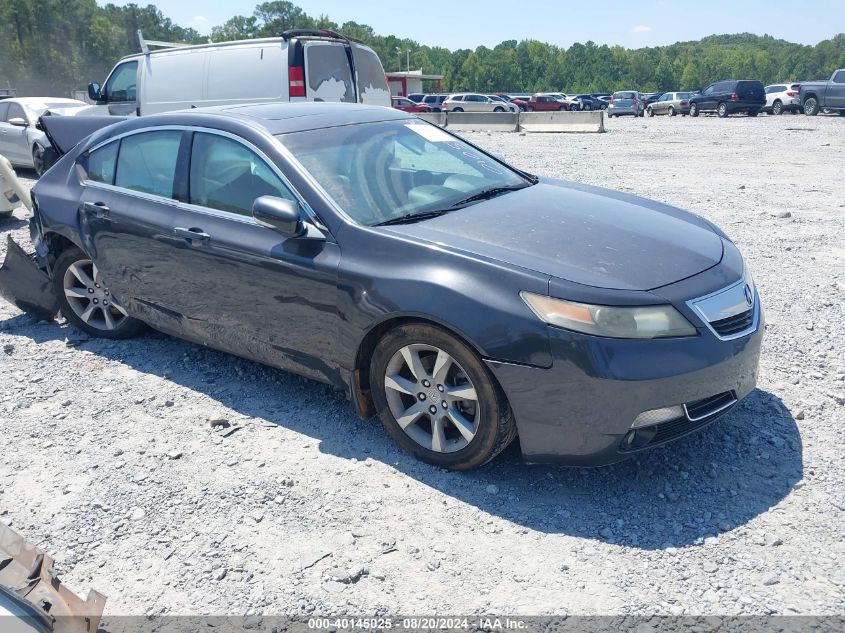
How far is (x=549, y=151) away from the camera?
56.6 feet

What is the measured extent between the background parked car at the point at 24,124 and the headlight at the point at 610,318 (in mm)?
12059

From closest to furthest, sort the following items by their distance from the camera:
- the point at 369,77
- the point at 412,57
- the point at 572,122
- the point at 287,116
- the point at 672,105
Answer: the point at 287,116 < the point at 369,77 < the point at 572,122 < the point at 672,105 < the point at 412,57

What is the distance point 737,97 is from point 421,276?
3332cm

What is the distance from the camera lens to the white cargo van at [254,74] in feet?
32.7

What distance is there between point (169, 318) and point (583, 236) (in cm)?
264

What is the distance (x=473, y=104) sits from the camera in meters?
45.6

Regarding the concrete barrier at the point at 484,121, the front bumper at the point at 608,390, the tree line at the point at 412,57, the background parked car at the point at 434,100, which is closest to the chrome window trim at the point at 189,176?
the front bumper at the point at 608,390

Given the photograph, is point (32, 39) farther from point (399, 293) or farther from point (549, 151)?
point (399, 293)

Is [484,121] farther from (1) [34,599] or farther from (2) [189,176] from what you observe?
(1) [34,599]

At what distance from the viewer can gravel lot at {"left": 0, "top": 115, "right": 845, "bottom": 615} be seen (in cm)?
270

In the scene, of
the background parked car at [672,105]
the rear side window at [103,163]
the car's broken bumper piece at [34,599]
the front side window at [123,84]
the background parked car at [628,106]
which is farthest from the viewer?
the background parked car at [628,106]

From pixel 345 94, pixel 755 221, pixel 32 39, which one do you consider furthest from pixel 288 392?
pixel 32 39

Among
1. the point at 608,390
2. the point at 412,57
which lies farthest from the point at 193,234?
the point at 412,57

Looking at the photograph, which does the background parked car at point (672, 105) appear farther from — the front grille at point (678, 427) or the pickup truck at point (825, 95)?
the front grille at point (678, 427)
